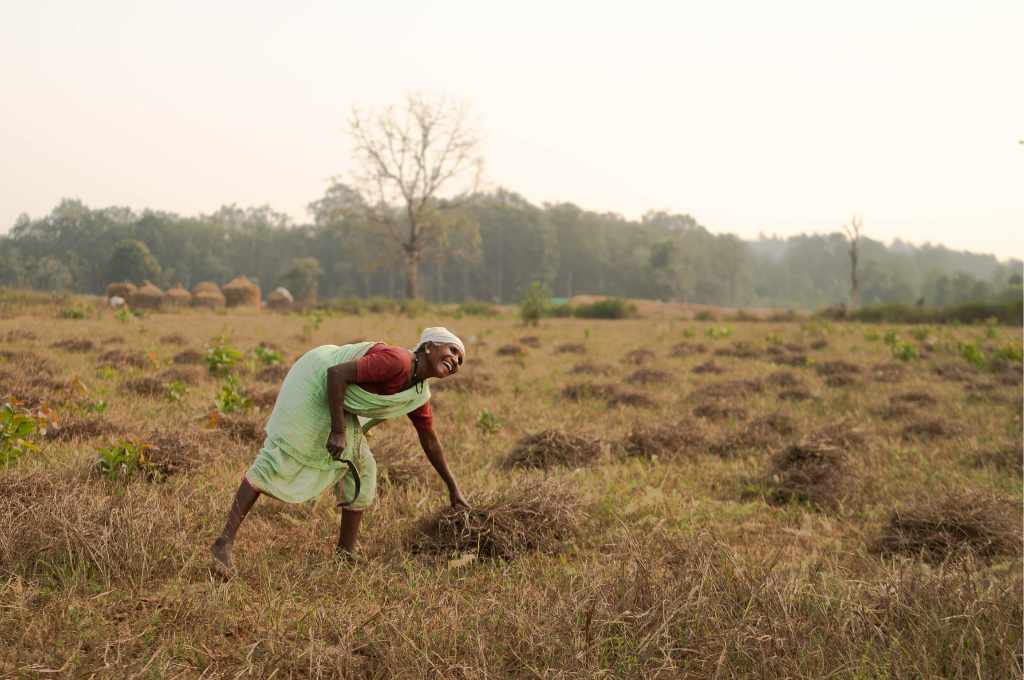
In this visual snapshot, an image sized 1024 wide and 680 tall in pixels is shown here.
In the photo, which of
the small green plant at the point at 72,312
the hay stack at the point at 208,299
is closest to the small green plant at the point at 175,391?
the small green plant at the point at 72,312

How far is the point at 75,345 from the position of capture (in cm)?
1056

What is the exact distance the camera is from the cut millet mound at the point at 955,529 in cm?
395

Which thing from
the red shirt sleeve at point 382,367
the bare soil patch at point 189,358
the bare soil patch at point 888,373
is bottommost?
the bare soil patch at point 888,373

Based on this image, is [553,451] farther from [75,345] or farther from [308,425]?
[75,345]

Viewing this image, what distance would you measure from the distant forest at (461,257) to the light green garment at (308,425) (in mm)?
64220

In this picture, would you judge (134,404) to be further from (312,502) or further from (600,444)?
(600,444)

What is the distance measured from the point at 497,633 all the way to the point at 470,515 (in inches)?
43.4

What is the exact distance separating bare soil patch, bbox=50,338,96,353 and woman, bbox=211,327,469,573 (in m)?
8.57

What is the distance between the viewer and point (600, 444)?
5.81 meters

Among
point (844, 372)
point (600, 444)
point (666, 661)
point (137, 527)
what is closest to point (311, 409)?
point (137, 527)

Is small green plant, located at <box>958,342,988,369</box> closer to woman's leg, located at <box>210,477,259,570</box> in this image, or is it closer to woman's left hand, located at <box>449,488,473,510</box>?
woman's left hand, located at <box>449,488,473,510</box>

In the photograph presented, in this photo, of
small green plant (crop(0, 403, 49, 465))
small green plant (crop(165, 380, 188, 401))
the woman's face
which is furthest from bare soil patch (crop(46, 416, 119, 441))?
the woman's face

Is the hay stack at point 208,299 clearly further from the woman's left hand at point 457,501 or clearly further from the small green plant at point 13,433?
the woman's left hand at point 457,501

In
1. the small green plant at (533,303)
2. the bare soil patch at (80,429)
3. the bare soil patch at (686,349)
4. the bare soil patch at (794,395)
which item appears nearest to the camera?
the bare soil patch at (80,429)
